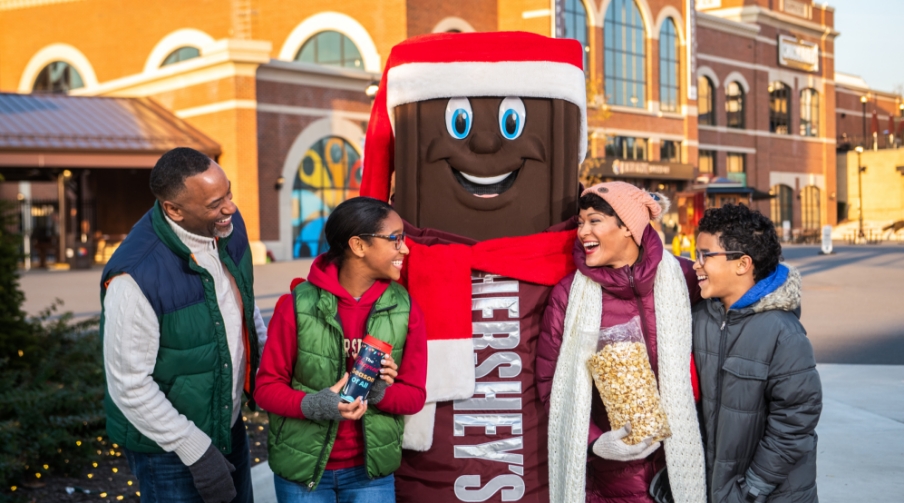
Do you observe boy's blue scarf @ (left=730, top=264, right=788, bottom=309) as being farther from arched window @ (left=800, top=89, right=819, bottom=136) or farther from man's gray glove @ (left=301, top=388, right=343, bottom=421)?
arched window @ (left=800, top=89, right=819, bottom=136)

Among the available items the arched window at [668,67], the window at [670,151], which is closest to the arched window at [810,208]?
the window at [670,151]

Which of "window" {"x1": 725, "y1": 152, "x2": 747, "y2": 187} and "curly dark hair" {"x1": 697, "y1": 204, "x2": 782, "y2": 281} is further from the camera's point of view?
"window" {"x1": 725, "y1": 152, "x2": 747, "y2": 187}

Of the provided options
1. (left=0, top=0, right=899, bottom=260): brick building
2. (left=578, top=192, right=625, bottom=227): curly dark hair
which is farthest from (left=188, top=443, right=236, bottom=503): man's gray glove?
(left=0, top=0, right=899, bottom=260): brick building

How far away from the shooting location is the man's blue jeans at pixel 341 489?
2.63 m

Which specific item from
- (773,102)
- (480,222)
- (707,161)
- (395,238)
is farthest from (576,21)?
(395,238)

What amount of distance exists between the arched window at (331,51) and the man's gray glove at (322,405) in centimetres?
2583

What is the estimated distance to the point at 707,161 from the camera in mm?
37875

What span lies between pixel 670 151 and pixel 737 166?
22.6 ft

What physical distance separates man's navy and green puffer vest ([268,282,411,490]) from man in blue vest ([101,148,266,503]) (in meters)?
0.24

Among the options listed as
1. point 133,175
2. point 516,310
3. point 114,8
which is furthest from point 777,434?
point 114,8

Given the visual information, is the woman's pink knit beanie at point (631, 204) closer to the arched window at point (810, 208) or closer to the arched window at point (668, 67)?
the arched window at point (668, 67)

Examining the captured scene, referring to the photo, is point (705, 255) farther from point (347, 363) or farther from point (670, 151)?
point (670, 151)

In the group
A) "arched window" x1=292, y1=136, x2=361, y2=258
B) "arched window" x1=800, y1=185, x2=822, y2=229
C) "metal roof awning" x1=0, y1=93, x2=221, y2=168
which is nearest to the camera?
"metal roof awning" x1=0, y1=93, x2=221, y2=168

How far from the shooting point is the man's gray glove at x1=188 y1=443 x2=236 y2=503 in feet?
8.32
